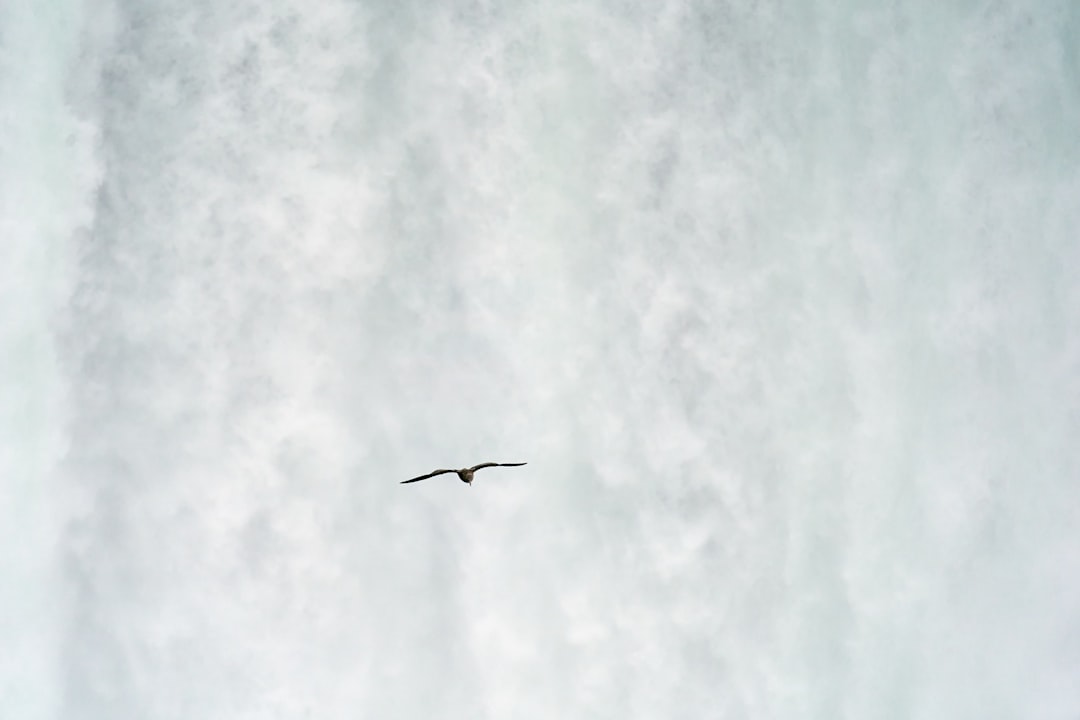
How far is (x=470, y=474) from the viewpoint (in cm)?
9138
